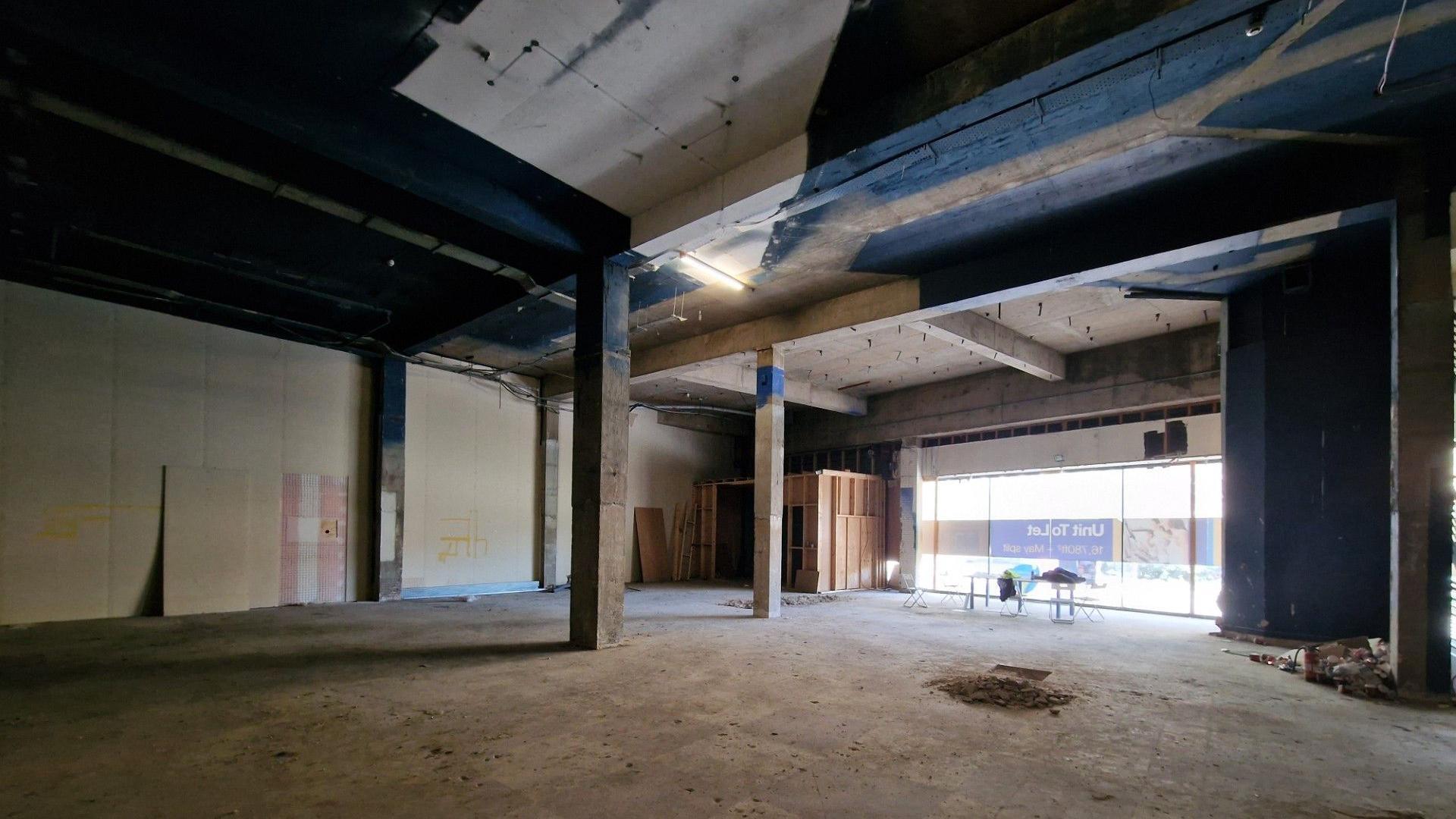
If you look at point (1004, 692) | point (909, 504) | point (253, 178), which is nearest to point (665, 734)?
point (1004, 692)

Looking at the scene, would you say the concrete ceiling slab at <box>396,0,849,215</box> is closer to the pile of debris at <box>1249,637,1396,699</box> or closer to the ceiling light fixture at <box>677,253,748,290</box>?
the ceiling light fixture at <box>677,253,748,290</box>

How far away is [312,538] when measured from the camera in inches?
412

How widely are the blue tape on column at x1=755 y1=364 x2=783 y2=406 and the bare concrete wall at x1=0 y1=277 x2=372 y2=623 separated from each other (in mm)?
7263

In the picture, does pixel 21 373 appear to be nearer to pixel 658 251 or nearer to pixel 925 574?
pixel 658 251

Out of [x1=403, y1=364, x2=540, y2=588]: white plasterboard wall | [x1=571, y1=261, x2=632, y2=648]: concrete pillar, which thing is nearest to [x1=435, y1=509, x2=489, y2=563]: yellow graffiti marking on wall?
[x1=403, y1=364, x2=540, y2=588]: white plasterboard wall

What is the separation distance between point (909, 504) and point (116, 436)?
13745mm

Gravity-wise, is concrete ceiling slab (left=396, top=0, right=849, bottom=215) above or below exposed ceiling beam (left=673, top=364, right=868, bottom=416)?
above

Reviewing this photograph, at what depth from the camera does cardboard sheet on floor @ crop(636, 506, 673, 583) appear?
1573 centimetres

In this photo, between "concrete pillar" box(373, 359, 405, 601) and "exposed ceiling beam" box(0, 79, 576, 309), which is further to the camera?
"concrete pillar" box(373, 359, 405, 601)

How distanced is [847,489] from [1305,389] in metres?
8.48

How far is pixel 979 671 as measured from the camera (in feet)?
19.3

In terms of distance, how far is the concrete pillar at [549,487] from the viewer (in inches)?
530

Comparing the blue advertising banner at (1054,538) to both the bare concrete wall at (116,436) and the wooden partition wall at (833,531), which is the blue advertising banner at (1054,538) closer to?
the wooden partition wall at (833,531)

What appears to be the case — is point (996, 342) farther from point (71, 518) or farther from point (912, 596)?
point (71, 518)
